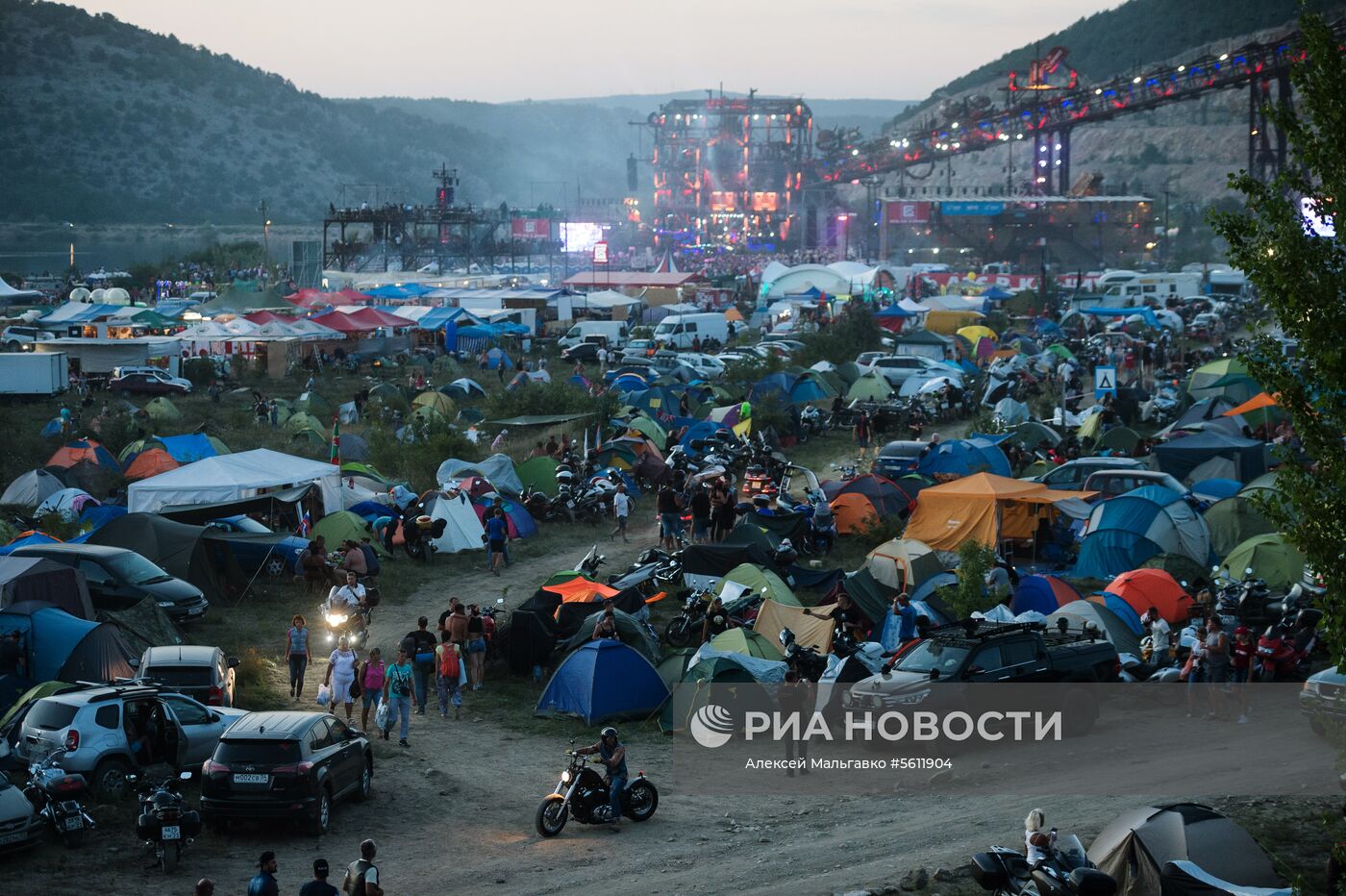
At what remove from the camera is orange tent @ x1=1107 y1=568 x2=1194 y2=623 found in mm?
15922

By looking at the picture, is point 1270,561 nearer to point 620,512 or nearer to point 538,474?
point 620,512

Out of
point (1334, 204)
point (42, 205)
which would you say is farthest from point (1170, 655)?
point (42, 205)

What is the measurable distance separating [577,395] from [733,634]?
17.4 meters

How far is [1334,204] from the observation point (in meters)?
6.65

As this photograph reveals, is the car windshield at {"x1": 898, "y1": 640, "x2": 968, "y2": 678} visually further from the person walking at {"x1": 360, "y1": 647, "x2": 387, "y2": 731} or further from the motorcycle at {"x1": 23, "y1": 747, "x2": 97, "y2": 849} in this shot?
the motorcycle at {"x1": 23, "y1": 747, "x2": 97, "y2": 849}

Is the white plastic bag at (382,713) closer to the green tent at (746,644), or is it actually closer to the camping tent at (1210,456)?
the green tent at (746,644)

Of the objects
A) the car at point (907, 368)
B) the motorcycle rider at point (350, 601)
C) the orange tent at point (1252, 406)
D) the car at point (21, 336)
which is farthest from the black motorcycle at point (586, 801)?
the car at point (21, 336)

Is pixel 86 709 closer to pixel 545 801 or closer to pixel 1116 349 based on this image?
pixel 545 801

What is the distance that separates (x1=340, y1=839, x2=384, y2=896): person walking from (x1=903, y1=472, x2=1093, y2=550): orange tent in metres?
12.4

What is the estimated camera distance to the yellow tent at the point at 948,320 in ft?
162

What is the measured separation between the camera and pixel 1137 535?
59.5 feet

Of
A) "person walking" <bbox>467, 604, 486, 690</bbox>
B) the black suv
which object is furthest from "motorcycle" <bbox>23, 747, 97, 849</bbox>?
"person walking" <bbox>467, 604, 486, 690</bbox>

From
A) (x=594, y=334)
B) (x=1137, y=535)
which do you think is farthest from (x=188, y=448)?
(x=594, y=334)

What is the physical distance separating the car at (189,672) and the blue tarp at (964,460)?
13.8 meters
